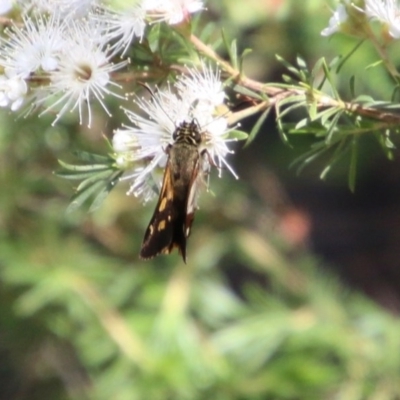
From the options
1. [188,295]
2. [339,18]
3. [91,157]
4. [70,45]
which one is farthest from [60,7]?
[188,295]

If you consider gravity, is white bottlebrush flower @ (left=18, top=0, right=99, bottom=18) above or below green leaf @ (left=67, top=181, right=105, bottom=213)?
above

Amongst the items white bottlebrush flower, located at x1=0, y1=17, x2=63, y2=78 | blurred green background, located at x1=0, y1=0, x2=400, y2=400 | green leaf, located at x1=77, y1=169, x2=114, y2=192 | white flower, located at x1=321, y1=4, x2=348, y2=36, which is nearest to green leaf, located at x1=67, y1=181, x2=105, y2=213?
green leaf, located at x1=77, y1=169, x2=114, y2=192

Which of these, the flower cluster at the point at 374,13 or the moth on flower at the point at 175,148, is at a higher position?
the flower cluster at the point at 374,13

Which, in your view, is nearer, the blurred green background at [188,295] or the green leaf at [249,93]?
the green leaf at [249,93]

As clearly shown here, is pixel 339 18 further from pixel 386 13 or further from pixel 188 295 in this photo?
pixel 188 295

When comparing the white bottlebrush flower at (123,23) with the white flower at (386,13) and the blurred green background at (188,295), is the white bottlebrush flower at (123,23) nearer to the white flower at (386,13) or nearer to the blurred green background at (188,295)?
the white flower at (386,13)

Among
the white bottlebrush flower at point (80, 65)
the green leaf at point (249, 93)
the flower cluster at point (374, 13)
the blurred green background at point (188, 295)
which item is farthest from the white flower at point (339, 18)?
the blurred green background at point (188, 295)

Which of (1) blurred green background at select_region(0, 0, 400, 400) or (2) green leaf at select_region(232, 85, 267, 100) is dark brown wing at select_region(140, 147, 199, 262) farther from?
(1) blurred green background at select_region(0, 0, 400, 400)
